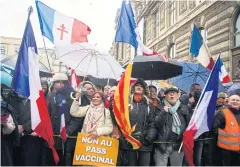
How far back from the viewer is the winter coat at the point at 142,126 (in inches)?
182

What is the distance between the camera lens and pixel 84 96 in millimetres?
5152

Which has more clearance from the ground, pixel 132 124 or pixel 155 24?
pixel 155 24

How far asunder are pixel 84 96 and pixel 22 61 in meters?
1.40

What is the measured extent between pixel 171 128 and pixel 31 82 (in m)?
2.26

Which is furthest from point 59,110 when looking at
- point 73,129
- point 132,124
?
point 132,124

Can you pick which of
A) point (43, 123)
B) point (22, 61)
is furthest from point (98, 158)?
point (22, 61)

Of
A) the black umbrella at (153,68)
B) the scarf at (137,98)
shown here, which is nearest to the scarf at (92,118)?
the scarf at (137,98)

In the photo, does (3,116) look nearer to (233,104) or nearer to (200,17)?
(233,104)

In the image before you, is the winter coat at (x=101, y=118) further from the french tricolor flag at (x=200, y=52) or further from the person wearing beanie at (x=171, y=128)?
the french tricolor flag at (x=200, y=52)

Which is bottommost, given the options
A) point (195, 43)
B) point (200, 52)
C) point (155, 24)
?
point (200, 52)

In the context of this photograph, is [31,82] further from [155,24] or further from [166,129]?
[155,24]

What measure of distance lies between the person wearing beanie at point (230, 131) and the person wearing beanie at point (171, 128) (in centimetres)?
68

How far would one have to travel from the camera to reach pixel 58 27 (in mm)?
5844

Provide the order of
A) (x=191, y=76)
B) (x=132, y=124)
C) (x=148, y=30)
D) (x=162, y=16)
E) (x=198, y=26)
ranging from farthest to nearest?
(x=148, y=30) → (x=162, y=16) → (x=198, y=26) → (x=191, y=76) → (x=132, y=124)
